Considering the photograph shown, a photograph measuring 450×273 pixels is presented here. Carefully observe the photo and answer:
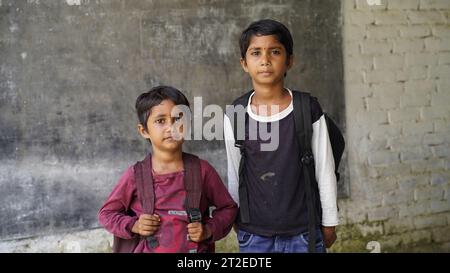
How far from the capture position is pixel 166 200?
244 cm

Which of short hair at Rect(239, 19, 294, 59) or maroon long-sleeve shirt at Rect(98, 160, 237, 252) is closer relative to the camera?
maroon long-sleeve shirt at Rect(98, 160, 237, 252)

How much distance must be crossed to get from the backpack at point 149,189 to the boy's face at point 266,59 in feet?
1.55

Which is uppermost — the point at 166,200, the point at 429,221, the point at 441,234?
the point at 166,200

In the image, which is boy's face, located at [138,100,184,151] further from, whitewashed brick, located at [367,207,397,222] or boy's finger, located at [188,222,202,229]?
whitewashed brick, located at [367,207,397,222]

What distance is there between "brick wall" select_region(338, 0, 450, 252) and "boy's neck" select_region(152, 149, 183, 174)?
2406mm

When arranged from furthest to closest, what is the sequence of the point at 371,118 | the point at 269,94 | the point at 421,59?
the point at 421,59 → the point at 371,118 → the point at 269,94

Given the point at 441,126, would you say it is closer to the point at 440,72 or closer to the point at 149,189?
the point at 440,72

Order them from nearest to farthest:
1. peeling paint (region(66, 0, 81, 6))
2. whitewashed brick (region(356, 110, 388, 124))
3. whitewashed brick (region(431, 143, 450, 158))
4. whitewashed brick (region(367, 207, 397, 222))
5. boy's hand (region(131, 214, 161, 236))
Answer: boy's hand (region(131, 214, 161, 236)) → peeling paint (region(66, 0, 81, 6)) → whitewashed brick (region(356, 110, 388, 124)) → whitewashed brick (region(367, 207, 397, 222)) → whitewashed brick (region(431, 143, 450, 158))

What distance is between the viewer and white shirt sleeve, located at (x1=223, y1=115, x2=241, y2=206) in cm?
265

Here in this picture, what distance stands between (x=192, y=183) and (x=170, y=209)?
0.14 m

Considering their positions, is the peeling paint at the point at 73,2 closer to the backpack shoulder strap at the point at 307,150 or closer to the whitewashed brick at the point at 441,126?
the backpack shoulder strap at the point at 307,150

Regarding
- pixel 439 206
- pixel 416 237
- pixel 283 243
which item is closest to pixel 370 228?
pixel 416 237

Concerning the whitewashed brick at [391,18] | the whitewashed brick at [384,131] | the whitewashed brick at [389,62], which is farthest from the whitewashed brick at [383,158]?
the whitewashed brick at [391,18]

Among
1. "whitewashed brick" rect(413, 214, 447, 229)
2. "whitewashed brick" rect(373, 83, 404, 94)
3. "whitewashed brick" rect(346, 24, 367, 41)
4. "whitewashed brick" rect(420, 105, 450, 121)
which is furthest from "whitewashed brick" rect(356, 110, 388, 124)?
"whitewashed brick" rect(413, 214, 447, 229)
